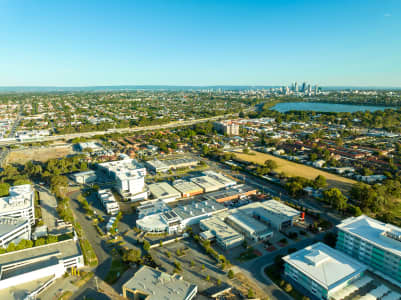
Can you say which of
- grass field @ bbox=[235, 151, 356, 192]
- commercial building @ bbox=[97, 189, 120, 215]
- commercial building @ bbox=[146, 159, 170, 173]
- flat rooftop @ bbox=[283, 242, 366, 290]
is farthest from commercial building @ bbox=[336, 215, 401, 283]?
commercial building @ bbox=[146, 159, 170, 173]

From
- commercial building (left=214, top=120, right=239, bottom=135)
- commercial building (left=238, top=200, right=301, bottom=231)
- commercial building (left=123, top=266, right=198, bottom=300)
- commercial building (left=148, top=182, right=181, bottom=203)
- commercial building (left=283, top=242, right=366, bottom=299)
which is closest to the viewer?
commercial building (left=123, top=266, right=198, bottom=300)

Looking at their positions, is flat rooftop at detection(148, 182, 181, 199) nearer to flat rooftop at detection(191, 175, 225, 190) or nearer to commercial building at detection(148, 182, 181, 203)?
commercial building at detection(148, 182, 181, 203)

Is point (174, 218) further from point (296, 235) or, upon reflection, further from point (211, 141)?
point (211, 141)

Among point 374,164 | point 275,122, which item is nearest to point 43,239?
point 374,164

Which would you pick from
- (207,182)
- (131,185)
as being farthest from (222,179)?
(131,185)

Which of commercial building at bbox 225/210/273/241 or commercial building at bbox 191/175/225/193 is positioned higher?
commercial building at bbox 191/175/225/193

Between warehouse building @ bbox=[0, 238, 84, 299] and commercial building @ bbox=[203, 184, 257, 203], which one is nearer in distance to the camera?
warehouse building @ bbox=[0, 238, 84, 299]
